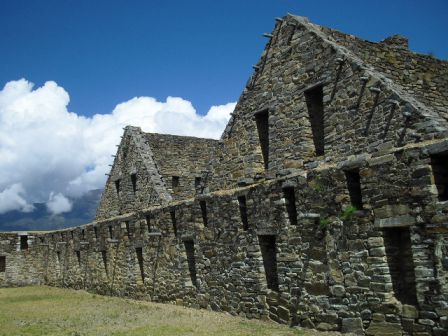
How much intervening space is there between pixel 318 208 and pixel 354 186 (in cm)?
113

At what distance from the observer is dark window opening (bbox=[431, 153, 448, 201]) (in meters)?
9.12

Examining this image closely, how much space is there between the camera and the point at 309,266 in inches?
470

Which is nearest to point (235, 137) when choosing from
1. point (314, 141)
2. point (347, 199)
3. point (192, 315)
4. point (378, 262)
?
point (314, 141)

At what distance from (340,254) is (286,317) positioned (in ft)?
8.82

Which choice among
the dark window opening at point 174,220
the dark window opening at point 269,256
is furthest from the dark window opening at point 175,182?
the dark window opening at point 269,256

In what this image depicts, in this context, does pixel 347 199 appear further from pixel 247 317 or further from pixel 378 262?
pixel 247 317

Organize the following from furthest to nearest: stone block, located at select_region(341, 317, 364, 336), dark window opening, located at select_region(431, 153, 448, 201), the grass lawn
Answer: the grass lawn < stone block, located at select_region(341, 317, 364, 336) < dark window opening, located at select_region(431, 153, 448, 201)

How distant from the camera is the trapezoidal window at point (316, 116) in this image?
15781mm

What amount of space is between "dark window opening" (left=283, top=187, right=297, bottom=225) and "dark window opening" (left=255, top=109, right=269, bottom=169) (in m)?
4.94

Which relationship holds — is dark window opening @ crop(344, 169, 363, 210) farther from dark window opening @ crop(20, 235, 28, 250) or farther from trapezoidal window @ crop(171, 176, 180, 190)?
dark window opening @ crop(20, 235, 28, 250)

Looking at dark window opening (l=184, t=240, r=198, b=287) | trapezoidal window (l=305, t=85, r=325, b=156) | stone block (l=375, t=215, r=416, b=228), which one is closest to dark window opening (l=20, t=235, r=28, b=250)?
dark window opening (l=184, t=240, r=198, b=287)

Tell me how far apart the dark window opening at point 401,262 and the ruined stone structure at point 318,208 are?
0.08 ft

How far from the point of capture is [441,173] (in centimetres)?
920

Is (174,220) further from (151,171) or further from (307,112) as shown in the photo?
(151,171)
